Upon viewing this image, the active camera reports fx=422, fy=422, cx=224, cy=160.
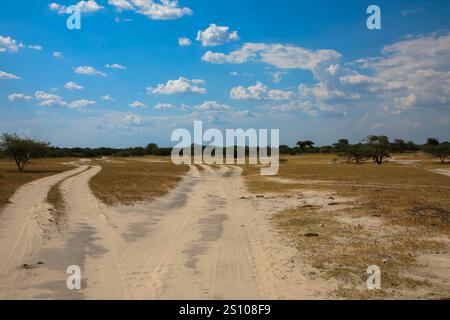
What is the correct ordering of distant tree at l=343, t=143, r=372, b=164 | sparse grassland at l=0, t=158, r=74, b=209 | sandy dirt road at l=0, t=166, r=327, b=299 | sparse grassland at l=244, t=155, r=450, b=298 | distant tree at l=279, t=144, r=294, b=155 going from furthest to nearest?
distant tree at l=279, t=144, r=294, b=155 < distant tree at l=343, t=143, r=372, b=164 < sparse grassland at l=0, t=158, r=74, b=209 < sparse grassland at l=244, t=155, r=450, b=298 < sandy dirt road at l=0, t=166, r=327, b=299

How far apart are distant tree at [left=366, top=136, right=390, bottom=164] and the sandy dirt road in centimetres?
7491

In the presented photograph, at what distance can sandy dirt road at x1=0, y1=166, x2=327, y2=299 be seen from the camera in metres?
9.42

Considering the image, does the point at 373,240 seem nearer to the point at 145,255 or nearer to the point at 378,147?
the point at 145,255

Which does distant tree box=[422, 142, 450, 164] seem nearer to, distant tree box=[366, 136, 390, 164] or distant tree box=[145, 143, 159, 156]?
distant tree box=[366, 136, 390, 164]

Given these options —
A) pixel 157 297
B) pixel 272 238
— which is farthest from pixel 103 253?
pixel 272 238

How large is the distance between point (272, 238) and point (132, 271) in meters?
6.10

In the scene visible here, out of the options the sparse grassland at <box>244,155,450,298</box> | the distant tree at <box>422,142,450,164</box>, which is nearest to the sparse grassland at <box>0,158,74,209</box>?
the sparse grassland at <box>244,155,450,298</box>

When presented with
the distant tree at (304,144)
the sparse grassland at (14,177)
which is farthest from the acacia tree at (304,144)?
the sparse grassland at (14,177)

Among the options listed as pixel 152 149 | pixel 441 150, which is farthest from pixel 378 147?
pixel 152 149

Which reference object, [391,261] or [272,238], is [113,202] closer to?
[272,238]

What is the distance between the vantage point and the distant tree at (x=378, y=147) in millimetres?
90375

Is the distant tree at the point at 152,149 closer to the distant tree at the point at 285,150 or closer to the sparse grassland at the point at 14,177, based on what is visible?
the distant tree at the point at 285,150

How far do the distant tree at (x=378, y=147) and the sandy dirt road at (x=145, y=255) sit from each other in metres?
74.9

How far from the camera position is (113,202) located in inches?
923
